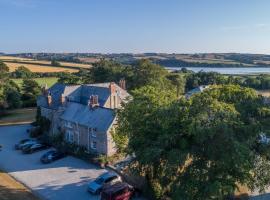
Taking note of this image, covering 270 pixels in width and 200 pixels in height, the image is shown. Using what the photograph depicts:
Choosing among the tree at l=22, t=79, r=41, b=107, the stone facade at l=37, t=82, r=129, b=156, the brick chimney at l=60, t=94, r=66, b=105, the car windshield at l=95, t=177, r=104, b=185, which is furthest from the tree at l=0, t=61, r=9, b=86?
the car windshield at l=95, t=177, r=104, b=185

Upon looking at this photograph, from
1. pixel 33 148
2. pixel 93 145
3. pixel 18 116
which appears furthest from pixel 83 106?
pixel 18 116

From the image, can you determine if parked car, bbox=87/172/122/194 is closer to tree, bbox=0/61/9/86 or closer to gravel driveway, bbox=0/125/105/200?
gravel driveway, bbox=0/125/105/200

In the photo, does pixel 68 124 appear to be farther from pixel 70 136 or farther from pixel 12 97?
pixel 12 97

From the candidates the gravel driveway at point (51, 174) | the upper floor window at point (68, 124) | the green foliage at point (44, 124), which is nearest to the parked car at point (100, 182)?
the gravel driveway at point (51, 174)

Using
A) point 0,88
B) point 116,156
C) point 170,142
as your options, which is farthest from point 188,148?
point 0,88

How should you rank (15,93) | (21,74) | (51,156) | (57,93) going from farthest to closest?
(21,74), (15,93), (57,93), (51,156)
